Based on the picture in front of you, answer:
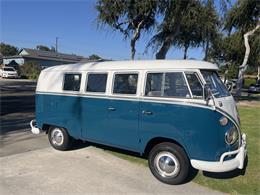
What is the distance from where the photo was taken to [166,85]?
18.5 feet

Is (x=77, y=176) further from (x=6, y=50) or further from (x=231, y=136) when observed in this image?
(x=6, y=50)

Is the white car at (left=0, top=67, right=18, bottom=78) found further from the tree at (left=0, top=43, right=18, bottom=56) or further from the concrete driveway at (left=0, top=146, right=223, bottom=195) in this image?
the tree at (left=0, top=43, right=18, bottom=56)

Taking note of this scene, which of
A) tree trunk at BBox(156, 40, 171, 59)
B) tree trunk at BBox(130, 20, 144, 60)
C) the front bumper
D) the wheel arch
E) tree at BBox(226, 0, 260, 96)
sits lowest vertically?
the front bumper

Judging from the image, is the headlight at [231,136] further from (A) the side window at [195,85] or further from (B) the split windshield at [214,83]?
(A) the side window at [195,85]

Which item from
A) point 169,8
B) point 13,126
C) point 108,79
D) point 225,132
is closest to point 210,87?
point 225,132

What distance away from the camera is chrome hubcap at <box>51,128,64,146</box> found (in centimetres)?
755

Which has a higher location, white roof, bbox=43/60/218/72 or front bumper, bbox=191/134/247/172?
white roof, bbox=43/60/218/72

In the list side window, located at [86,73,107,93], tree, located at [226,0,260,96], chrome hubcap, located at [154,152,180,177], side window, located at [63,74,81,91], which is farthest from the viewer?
tree, located at [226,0,260,96]

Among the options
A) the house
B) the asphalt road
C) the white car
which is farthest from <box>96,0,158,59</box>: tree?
the house

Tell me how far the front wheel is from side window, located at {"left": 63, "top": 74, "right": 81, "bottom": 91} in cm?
A: 244

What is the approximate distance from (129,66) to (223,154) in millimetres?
2472

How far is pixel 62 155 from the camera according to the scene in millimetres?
7180

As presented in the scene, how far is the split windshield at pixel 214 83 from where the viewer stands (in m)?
5.50

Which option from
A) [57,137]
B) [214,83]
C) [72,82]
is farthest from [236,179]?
[57,137]
